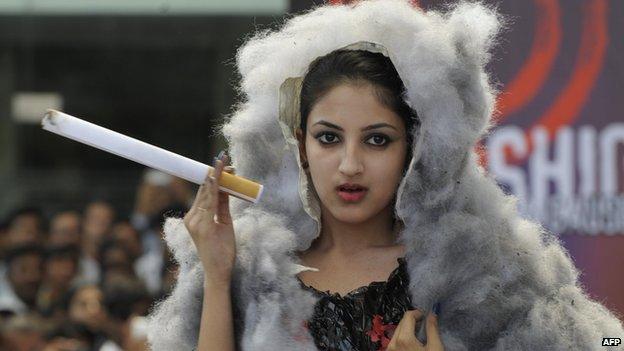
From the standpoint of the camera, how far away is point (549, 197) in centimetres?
482

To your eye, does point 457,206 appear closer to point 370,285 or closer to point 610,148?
point 370,285

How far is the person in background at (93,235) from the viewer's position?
24.1 feet

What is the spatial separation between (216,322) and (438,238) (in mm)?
547

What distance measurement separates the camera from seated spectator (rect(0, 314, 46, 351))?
6055mm

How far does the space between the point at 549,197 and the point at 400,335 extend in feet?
6.96

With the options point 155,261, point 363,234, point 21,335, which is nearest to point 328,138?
point 363,234

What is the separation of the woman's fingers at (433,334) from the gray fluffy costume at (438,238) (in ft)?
0.07

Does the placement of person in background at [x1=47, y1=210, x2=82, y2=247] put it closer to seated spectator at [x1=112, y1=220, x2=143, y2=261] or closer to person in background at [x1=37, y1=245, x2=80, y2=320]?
person in background at [x1=37, y1=245, x2=80, y2=320]

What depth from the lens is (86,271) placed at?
7.43 metres

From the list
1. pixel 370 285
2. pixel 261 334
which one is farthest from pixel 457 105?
pixel 261 334

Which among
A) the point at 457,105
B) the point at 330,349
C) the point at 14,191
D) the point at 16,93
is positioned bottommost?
the point at 14,191

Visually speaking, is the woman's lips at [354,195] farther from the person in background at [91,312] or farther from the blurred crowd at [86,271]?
the person in background at [91,312]

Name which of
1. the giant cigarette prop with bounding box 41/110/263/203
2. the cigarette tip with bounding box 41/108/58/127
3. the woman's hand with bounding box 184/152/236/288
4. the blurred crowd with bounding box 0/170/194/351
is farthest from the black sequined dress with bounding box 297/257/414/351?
the blurred crowd with bounding box 0/170/194/351

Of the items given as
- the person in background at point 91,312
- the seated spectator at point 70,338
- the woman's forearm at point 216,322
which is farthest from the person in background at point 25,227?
the woman's forearm at point 216,322
